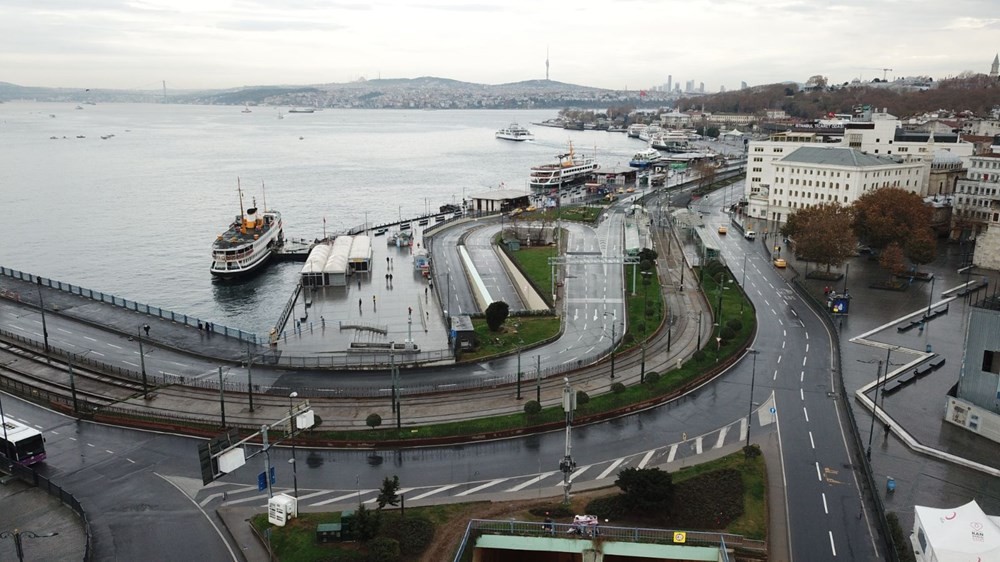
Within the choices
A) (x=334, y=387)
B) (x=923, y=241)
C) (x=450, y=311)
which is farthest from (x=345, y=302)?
(x=923, y=241)

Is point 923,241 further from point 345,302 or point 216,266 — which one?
point 216,266

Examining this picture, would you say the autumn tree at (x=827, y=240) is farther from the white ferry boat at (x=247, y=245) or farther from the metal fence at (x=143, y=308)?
the white ferry boat at (x=247, y=245)

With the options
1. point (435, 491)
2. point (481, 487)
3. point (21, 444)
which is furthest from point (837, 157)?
point (21, 444)

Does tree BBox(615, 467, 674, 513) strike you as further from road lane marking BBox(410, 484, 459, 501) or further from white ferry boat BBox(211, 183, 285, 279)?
white ferry boat BBox(211, 183, 285, 279)

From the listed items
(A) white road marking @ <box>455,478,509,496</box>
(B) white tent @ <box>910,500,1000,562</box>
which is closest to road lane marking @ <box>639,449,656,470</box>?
(A) white road marking @ <box>455,478,509,496</box>

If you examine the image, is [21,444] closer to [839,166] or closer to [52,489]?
[52,489]
